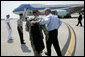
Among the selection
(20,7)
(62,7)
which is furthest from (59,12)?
(20,7)

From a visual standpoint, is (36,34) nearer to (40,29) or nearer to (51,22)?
(40,29)

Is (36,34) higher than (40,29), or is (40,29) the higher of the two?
(40,29)

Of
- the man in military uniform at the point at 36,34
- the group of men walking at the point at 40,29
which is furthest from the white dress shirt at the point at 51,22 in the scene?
the man in military uniform at the point at 36,34

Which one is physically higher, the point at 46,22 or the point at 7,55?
the point at 46,22

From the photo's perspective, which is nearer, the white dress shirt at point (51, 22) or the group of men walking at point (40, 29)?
the group of men walking at point (40, 29)

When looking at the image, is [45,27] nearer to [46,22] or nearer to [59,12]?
[46,22]

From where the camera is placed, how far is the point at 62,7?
190 feet

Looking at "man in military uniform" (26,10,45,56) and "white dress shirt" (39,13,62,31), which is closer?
"man in military uniform" (26,10,45,56)

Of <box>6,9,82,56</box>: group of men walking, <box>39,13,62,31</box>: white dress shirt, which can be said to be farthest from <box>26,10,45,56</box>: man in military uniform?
<box>39,13,62,31</box>: white dress shirt

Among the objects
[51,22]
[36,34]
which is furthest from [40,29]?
[51,22]

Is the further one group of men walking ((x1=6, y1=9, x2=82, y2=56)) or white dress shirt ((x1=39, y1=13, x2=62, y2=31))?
white dress shirt ((x1=39, y1=13, x2=62, y2=31))

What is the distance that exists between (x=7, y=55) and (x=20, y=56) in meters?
0.55

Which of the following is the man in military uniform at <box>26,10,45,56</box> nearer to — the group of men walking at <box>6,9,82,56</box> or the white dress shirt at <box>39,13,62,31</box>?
the group of men walking at <box>6,9,82,56</box>

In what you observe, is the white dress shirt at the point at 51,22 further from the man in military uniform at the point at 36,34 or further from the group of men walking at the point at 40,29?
the man in military uniform at the point at 36,34
